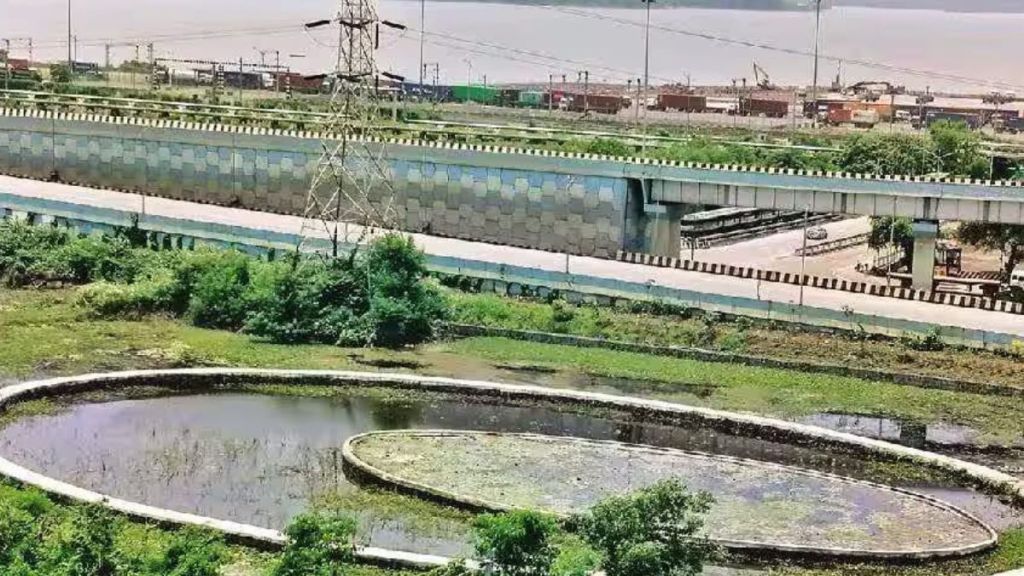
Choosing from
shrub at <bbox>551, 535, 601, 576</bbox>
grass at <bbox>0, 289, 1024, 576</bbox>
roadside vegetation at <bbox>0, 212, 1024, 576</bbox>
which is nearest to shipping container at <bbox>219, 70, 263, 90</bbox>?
roadside vegetation at <bbox>0, 212, 1024, 576</bbox>

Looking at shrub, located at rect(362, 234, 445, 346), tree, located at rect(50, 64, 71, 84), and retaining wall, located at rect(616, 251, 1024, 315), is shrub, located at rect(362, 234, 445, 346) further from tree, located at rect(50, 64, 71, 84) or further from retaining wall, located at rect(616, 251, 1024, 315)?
tree, located at rect(50, 64, 71, 84)

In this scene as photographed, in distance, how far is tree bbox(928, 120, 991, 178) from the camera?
2349 inches

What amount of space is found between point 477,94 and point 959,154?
41573 mm

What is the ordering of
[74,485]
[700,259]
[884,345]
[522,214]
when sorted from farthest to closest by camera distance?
[700,259]
[522,214]
[884,345]
[74,485]

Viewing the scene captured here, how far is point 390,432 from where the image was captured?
2706 centimetres

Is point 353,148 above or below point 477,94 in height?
below

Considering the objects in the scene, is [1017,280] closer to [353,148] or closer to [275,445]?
[353,148]

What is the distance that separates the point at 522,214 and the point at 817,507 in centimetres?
2743

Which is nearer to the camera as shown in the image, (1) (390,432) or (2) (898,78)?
(1) (390,432)

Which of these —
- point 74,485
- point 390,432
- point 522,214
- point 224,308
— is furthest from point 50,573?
point 522,214

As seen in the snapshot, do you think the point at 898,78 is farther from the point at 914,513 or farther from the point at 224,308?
the point at 914,513

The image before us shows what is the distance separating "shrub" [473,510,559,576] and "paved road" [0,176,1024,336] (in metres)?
22.5

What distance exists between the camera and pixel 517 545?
1634cm

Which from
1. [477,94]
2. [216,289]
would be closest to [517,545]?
[216,289]
